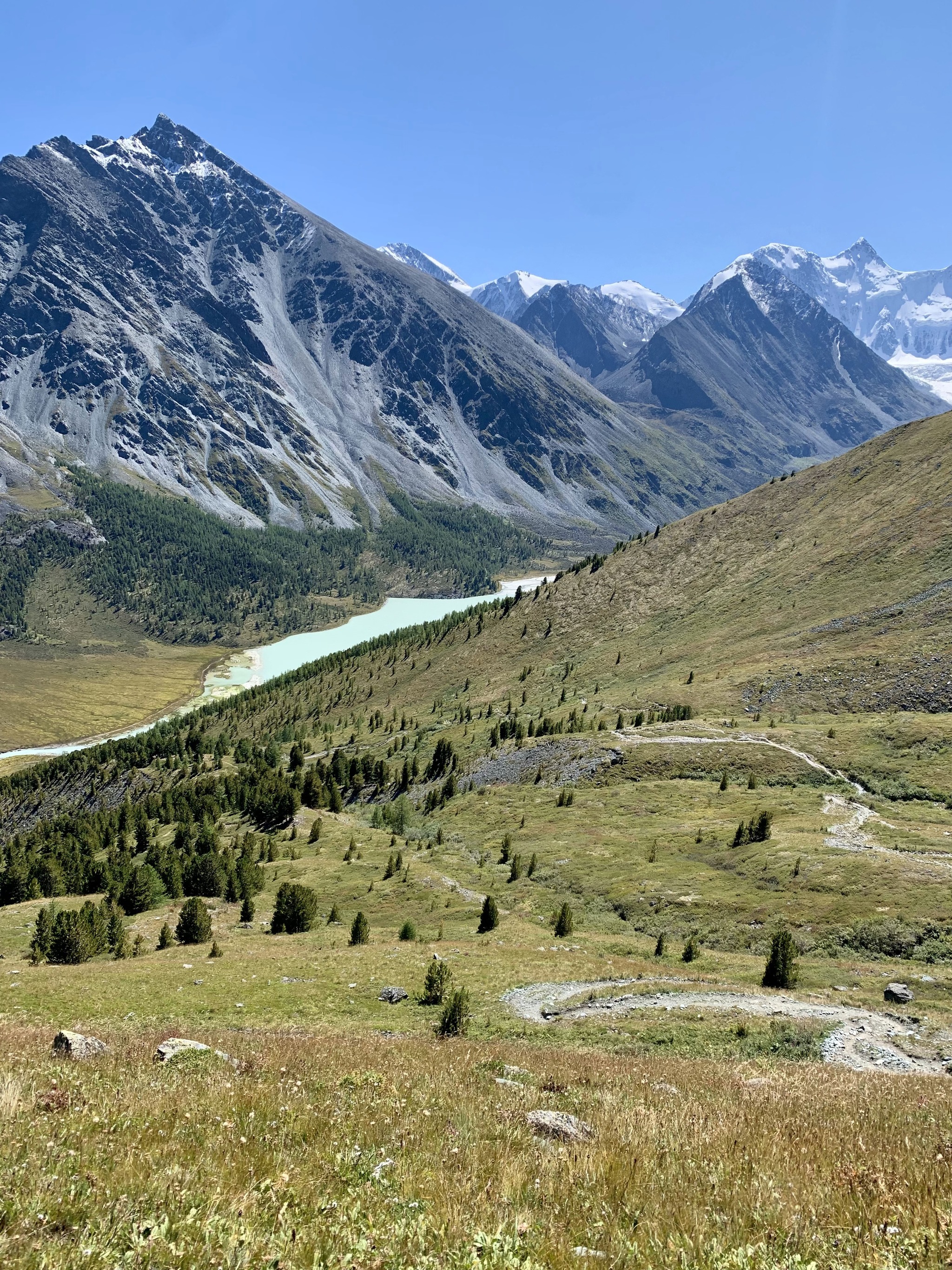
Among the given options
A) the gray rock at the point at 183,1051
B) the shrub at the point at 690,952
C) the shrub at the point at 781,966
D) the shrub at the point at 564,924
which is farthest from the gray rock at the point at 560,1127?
the shrub at the point at 564,924

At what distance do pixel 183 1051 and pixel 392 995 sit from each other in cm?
1895

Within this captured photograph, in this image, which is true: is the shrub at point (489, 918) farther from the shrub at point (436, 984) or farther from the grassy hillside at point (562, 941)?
the shrub at point (436, 984)

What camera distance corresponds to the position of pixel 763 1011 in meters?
28.0

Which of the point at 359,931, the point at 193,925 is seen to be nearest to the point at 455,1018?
the point at 359,931

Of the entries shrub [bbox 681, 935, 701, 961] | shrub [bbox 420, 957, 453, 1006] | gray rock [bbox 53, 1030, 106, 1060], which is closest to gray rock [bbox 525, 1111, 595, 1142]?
gray rock [bbox 53, 1030, 106, 1060]

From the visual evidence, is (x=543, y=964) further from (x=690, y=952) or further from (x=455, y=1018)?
(x=455, y=1018)

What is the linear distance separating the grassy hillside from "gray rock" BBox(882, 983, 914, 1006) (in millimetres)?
931

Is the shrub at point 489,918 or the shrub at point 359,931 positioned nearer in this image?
the shrub at point 359,931

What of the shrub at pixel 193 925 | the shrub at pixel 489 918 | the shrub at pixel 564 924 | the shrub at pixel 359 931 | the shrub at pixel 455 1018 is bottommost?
the shrub at pixel 193 925

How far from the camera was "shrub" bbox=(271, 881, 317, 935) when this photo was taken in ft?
168

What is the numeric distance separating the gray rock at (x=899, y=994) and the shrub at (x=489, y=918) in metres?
22.7

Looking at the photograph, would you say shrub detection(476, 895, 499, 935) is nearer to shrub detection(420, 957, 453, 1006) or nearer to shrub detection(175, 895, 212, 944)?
shrub detection(420, 957, 453, 1006)

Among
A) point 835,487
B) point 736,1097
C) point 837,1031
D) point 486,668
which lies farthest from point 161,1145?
point 835,487

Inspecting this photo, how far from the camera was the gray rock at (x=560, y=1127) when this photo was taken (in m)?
10.2
